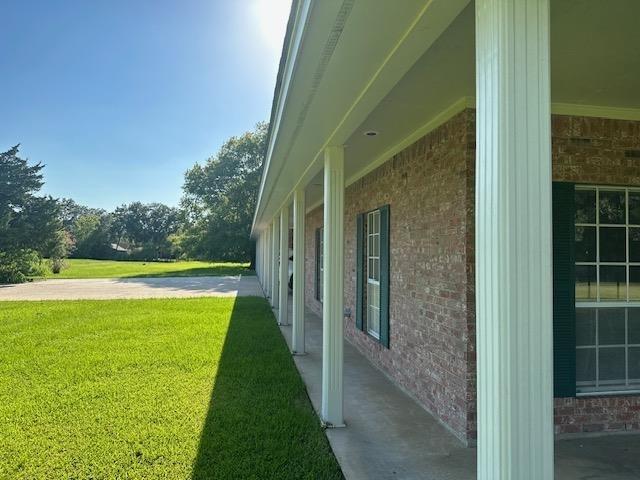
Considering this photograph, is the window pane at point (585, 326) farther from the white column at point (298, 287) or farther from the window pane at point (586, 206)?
the white column at point (298, 287)

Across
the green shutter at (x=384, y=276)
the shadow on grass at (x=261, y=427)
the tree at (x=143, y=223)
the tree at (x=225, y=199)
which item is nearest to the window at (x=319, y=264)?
the shadow on grass at (x=261, y=427)

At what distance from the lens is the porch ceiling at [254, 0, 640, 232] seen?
229 cm

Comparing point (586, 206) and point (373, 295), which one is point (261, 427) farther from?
point (586, 206)

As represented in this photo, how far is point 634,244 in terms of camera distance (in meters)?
4.51

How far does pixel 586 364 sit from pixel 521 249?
12.1 feet

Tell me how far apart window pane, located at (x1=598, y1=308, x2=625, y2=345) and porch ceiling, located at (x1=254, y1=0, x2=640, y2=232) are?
6.27ft

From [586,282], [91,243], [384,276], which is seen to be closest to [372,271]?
[384,276]

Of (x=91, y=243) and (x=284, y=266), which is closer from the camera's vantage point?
(x=284, y=266)

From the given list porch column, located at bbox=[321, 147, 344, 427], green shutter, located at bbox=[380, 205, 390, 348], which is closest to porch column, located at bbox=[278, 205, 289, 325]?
green shutter, located at bbox=[380, 205, 390, 348]

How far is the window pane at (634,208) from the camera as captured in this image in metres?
4.52

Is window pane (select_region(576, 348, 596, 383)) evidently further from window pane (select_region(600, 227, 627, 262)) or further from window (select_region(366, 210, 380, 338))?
window (select_region(366, 210, 380, 338))

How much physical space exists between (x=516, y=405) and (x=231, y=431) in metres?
3.53

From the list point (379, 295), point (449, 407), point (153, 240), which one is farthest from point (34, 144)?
point (153, 240)

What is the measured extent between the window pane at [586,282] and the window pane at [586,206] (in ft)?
1.52
